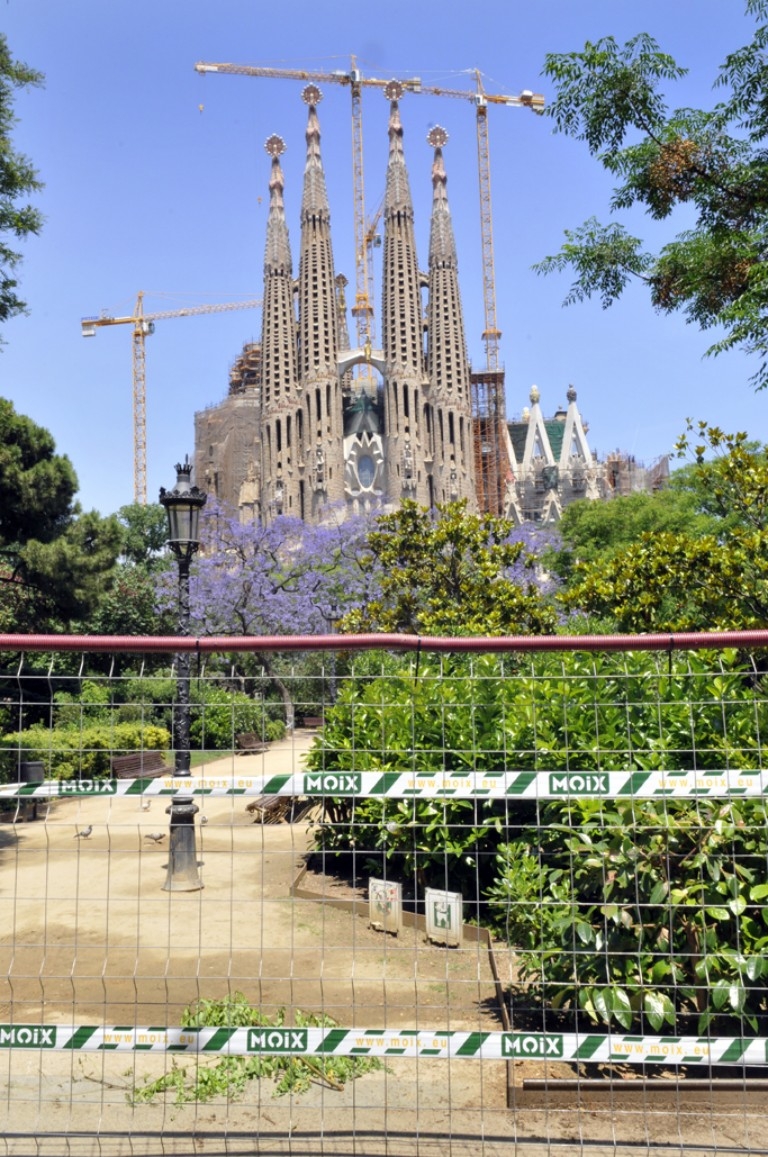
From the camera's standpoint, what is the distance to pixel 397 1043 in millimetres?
3451

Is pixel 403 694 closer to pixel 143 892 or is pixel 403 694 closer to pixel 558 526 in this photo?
pixel 143 892

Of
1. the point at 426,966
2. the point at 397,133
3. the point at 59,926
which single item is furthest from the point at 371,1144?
the point at 397,133

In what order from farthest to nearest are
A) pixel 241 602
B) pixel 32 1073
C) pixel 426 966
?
pixel 241 602 < pixel 426 966 < pixel 32 1073

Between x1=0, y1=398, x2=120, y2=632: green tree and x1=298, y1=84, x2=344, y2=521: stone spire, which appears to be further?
x1=298, y1=84, x2=344, y2=521: stone spire

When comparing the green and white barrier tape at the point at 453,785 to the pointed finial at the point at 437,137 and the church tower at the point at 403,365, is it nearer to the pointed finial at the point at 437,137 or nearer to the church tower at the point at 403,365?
the church tower at the point at 403,365

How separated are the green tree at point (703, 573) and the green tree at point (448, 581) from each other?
2771 mm

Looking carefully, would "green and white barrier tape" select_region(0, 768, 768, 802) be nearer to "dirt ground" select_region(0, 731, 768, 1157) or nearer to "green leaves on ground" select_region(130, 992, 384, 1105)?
"dirt ground" select_region(0, 731, 768, 1157)

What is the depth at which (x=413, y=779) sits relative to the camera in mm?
3574

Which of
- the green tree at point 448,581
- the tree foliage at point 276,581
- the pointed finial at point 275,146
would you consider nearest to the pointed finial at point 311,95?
the pointed finial at point 275,146

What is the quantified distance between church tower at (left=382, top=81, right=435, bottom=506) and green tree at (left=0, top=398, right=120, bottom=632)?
53.7 m

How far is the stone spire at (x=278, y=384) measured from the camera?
75000mm

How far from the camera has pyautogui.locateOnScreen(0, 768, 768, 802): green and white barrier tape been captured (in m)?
3.51

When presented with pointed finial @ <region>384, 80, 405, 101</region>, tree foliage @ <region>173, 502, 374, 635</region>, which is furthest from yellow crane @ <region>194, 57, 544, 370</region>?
tree foliage @ <region>173, 502, 374, 635</region>

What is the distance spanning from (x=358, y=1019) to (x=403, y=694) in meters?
2.23
